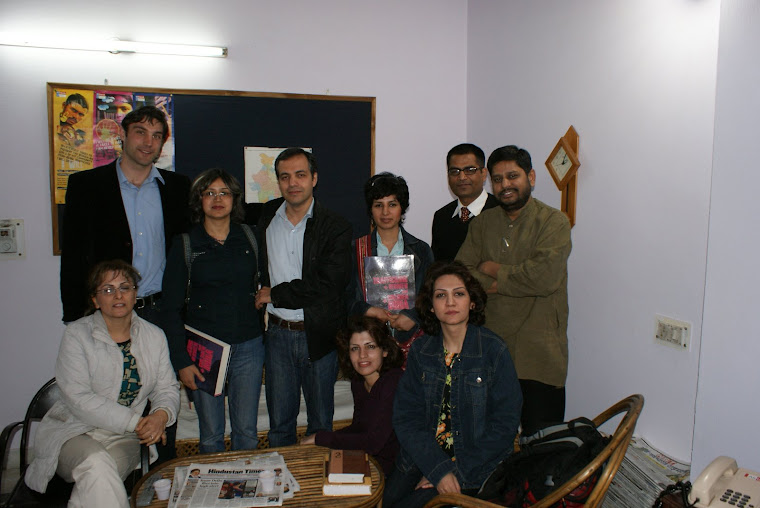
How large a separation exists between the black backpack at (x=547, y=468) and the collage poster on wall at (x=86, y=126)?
3.40 meters

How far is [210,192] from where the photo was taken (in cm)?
261

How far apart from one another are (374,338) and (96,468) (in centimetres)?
130

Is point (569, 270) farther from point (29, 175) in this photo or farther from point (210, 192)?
point (29, 175)

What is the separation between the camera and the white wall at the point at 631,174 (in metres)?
2.40

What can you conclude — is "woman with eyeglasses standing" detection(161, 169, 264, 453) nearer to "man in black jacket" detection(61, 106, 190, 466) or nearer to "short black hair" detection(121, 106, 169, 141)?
"man in black jacket" detection(61, 106, 190, 466)

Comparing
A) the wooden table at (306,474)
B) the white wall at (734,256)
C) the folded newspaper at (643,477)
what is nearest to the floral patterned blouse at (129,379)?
the wooden table at (306,474)

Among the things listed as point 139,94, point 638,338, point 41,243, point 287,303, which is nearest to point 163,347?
point 287,303

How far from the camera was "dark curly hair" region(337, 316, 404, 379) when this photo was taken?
8.48 ft

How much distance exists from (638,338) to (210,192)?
230 centimetres

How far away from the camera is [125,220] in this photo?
2.69 m

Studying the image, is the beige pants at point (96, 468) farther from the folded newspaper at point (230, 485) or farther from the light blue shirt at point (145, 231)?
the light blue shirt at point (145, 231)

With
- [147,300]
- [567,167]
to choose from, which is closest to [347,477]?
[147,300]

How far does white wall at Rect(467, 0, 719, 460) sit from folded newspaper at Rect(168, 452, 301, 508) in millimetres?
1820

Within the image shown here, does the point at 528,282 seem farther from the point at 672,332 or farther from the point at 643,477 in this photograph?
the point at 643,477
